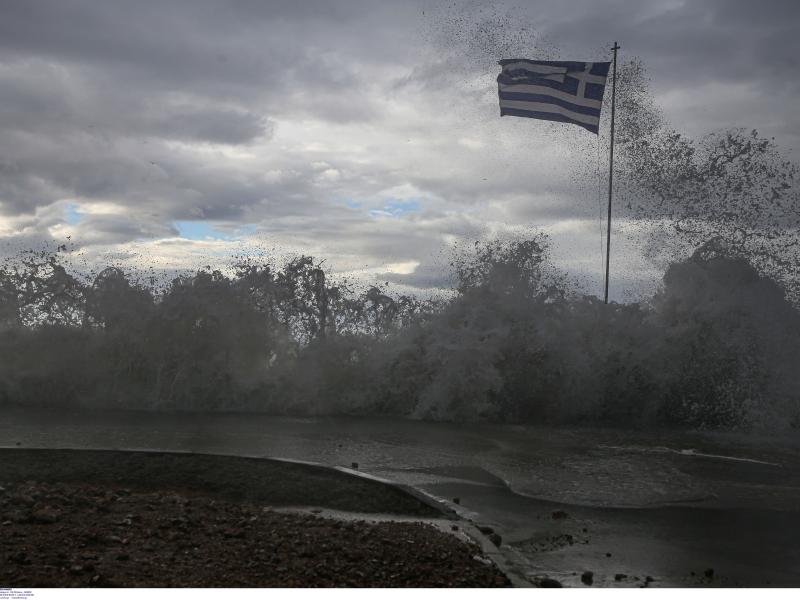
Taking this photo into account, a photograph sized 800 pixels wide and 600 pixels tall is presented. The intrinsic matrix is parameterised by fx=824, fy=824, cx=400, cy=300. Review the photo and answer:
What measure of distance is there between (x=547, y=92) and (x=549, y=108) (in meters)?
0.29

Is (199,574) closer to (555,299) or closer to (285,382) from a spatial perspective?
(285,382)

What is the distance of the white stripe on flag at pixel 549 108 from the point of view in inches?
541

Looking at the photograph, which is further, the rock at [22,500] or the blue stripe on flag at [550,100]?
the blue stripe on flag at [550,100]

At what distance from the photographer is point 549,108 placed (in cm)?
1391

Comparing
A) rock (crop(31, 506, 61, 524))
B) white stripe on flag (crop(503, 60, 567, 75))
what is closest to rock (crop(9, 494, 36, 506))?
rock (crop(31, 506, 61, 524))

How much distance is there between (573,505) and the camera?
674 centimetres

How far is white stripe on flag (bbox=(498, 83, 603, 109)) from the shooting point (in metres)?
13.8

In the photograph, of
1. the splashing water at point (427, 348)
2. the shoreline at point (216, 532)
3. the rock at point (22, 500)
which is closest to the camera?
the shoreline at point (216, 532)

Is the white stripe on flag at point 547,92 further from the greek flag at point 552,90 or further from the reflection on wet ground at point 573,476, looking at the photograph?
the reflection on wet ground at point 573,476

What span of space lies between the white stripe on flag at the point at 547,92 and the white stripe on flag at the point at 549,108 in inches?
7.2

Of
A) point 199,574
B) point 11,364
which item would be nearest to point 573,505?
point 199,574

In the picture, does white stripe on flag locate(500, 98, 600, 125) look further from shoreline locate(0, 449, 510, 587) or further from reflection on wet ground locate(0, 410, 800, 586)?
shoreline locate(0, 449, 510, 587)

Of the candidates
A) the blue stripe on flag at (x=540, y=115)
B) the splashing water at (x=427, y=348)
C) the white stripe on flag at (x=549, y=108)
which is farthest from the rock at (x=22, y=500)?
the white stripe on flag at (x=549, y=108)
